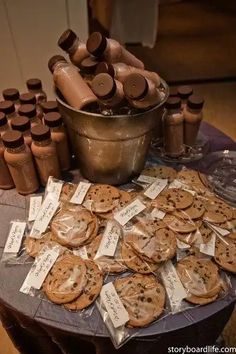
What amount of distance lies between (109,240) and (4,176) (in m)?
0.36

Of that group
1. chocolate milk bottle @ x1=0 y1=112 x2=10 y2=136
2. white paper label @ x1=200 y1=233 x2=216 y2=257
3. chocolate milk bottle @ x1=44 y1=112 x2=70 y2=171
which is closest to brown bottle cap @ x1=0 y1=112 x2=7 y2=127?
chocolate milk bottle @ x1=0 y1=112 x2=10 y2=136

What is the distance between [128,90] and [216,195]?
1.25ft

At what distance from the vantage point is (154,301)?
0.70 meters

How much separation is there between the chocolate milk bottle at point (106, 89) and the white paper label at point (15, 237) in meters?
0.37

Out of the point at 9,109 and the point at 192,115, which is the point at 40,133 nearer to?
the point at 9,109

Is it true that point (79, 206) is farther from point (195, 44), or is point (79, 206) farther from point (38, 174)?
point (195, 44)

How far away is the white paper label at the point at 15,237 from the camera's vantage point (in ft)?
2.62

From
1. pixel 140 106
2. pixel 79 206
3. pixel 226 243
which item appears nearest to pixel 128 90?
pixel 140 106

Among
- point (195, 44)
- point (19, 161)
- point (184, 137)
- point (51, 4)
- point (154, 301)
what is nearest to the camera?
point (154, 301)

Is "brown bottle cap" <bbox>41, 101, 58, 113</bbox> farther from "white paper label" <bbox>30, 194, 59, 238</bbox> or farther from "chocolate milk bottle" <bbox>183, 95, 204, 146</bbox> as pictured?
"chocolate milk bottle" <bbox>183, 95, 204, 146</bbox>

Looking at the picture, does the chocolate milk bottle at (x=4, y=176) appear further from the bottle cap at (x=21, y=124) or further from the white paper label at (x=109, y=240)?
the white paper label at (x=109, y=240)

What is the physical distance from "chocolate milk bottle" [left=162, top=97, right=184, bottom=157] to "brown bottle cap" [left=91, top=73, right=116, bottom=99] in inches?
10.1

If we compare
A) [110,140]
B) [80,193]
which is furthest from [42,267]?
[110,140]

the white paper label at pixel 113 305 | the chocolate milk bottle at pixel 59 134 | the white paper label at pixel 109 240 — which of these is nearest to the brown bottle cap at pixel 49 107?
the chocolate milk bottle at pixel 59 134
